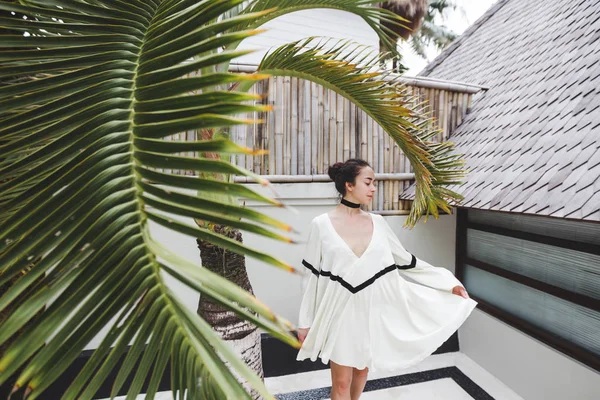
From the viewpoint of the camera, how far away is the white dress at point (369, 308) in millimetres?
2174

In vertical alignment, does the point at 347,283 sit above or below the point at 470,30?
below

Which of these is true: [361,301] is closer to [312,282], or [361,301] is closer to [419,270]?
[312,282]

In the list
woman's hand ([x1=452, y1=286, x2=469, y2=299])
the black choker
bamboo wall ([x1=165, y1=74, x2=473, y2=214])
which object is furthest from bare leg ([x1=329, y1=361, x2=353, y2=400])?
bamboo wall ([x1=165, y1=74, x2=473, y2=214])

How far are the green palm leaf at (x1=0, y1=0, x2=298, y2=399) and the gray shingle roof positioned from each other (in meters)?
2.01

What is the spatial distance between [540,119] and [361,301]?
2.10m

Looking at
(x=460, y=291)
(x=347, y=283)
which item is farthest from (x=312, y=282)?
(x=460, y=291)

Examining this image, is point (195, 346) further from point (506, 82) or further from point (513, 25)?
point (513, 25)

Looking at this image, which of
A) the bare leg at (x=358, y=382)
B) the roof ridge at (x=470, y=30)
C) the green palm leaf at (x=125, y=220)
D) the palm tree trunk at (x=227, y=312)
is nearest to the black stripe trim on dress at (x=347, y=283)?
the palm tree trunk at (x=227, y=312)

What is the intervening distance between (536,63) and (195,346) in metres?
4.04

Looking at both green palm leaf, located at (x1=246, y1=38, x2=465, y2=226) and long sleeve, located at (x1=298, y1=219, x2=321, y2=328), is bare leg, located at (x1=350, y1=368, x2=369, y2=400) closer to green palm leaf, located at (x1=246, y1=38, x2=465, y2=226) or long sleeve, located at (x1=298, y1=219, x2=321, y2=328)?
long sleeve, located at (x1=298, y1=219, x2=321, y2=328)

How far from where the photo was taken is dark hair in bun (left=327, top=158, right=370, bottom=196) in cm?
223

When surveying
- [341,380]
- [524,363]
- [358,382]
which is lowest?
[524,363]

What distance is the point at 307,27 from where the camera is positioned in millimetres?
6527

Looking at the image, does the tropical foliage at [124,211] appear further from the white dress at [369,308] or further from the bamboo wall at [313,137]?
the bamboo wall at [313,137]
